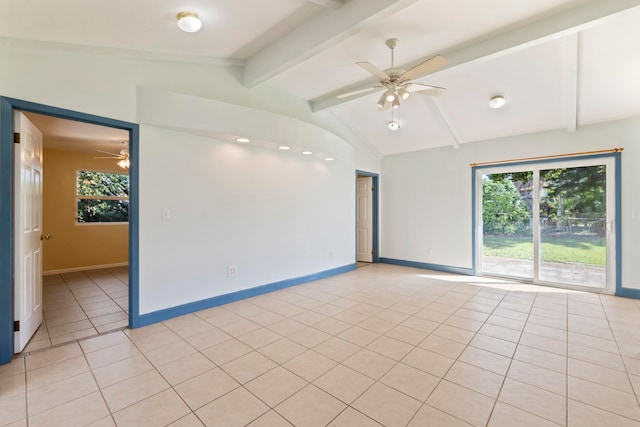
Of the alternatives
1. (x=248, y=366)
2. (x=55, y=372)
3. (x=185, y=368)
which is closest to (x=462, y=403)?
(x=248, y=366)

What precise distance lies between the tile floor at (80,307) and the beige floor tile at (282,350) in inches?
69.2

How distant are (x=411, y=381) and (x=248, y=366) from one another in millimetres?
1296

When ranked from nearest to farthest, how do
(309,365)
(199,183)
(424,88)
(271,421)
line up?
(271,421), (309,365), (424,88), (199,183)

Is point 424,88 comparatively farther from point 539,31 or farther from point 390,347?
point 390,347

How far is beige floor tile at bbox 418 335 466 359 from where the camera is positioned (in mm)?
2564

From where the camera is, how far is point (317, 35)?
2.86 m

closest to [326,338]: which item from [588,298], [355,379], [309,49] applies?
[355,379]

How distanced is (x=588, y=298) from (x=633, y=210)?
143 centimetres

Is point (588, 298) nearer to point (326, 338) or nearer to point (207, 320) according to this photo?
point (326, 338)

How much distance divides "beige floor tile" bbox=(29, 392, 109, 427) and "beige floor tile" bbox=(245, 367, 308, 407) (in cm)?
93

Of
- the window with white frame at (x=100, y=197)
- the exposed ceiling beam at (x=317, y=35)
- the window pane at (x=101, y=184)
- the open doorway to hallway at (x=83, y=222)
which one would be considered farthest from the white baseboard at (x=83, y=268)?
the exposed ceiling beam at (x=317, y=35)

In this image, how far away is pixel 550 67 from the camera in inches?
137

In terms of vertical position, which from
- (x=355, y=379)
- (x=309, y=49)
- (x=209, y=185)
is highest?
(x=309, y=49)

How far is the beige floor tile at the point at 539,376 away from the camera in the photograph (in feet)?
6.82
